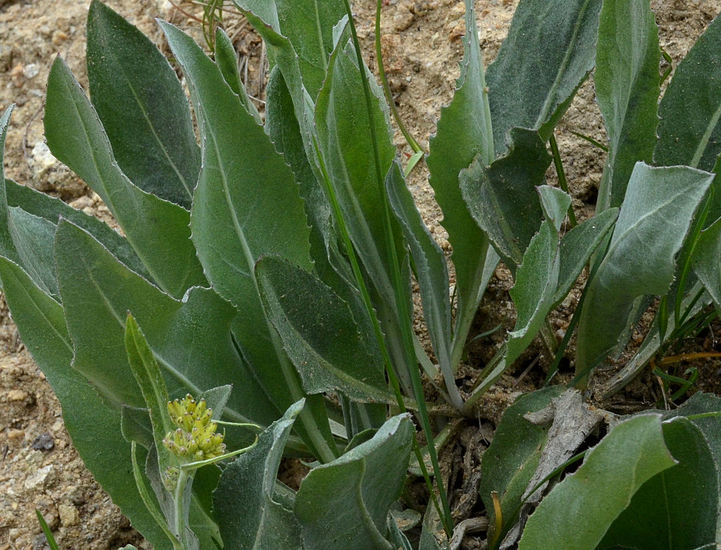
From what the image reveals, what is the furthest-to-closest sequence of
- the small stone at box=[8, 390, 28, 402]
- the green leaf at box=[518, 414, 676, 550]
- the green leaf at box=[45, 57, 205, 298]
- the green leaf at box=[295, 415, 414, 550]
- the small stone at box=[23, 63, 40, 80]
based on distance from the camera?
the small stone at box=[23, 63, 40, 80] < the small stone at box=[8, 390, 28, 402] < the green leaf at box=[45, 57, 205, 298] < the green leaf at box=[295, 415, 414, 550] < the green leaf at box=[518, 414, 676, 550]

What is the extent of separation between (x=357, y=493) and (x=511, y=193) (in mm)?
545

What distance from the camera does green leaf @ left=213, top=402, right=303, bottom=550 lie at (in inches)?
36.1

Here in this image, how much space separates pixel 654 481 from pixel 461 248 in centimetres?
51

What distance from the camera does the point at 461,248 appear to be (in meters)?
1.37

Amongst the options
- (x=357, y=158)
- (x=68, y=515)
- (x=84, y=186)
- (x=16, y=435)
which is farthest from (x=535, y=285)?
(x=84, y=186)

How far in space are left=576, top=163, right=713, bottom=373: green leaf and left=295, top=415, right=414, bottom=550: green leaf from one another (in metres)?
0.35

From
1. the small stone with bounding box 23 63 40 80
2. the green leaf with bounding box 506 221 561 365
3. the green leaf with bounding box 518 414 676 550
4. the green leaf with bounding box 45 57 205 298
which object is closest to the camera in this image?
the green leaf with bounding box 518 414 676 550

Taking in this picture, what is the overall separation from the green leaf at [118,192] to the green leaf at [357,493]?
41cm

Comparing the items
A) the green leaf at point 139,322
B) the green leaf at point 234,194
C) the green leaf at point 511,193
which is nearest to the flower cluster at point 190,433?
the green leaf at point 139,322

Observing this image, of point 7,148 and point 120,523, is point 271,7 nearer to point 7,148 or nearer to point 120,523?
point 120,523

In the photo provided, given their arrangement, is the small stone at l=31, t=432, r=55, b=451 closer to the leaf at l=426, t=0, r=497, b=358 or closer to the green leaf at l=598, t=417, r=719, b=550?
the leaf at l=426, t=0, r=497, b=358

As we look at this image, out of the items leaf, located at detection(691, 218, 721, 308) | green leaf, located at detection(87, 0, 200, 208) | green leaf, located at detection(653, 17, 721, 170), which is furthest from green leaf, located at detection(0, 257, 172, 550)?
green leaf, located at detection(653, 17, 721, 170)

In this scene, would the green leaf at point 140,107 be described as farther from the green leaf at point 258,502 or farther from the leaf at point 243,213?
the green leaf at point 258,502

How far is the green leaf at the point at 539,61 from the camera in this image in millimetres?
1375
